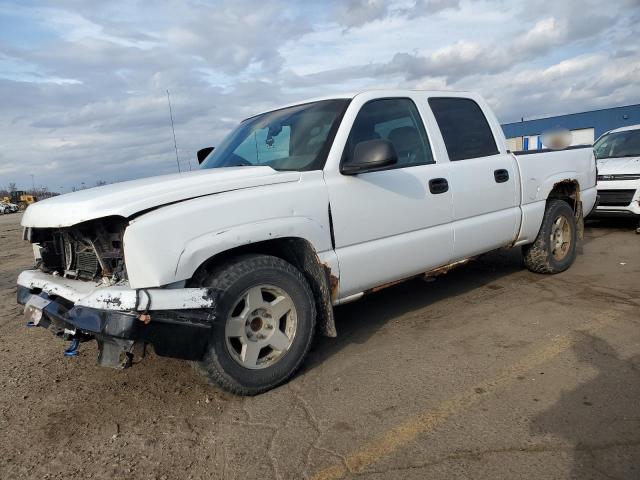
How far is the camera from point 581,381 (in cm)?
296

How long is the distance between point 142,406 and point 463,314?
9.03 ft

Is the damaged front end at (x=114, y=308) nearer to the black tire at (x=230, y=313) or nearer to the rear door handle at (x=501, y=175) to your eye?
the black tire at (x=230, y=313)

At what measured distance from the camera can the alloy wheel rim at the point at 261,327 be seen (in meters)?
2.93

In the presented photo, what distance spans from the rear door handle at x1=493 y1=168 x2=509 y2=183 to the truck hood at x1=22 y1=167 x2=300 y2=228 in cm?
213

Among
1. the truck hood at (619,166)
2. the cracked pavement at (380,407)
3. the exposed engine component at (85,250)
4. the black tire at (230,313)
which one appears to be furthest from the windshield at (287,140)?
the truck hood at (619,166)

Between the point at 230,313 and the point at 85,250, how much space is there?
1120mm

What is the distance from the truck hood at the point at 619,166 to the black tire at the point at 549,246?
312 centimetres

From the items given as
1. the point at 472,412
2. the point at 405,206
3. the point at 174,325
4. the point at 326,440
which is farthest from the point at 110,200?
the point at 472,412

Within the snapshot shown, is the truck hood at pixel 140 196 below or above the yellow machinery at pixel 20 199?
below

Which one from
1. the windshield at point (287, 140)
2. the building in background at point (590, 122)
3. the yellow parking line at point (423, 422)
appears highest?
the building in background at point (590, 122)

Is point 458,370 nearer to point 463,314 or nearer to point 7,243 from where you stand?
point 463,314

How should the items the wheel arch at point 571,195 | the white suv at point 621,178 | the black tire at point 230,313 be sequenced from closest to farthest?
the black tire at point 230,313
the wheel arch at point 571,195
the white suv at point 621,178

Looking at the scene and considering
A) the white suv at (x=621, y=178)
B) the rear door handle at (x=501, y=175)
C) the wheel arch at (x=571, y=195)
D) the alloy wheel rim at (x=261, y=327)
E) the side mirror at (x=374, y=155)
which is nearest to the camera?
the alloy wheel rim at (x=261, y=327)

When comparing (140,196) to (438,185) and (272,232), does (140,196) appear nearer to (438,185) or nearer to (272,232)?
(272,232)
